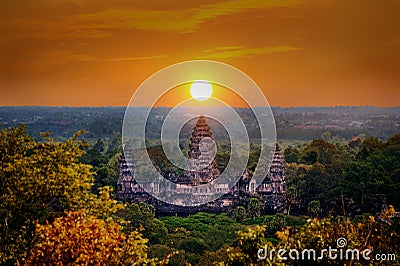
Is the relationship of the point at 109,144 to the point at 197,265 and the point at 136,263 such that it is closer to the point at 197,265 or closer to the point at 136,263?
the point at 197,265

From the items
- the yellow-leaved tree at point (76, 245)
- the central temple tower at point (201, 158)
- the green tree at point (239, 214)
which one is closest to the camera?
the yellow-leaved tree at point (76, 245)

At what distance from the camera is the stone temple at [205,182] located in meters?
42.5

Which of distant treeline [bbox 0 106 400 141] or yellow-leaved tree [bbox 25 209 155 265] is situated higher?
distant treeline [bbox 0 106 400 141]

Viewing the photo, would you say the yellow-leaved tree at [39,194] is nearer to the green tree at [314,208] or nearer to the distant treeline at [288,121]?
the green tree at [314,208]

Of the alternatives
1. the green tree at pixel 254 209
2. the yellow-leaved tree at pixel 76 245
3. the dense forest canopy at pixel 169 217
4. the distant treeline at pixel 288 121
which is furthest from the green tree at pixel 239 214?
the distant treeline at pixel 288 121

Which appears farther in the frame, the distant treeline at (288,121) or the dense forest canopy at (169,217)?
the distant treeline at (288,121)

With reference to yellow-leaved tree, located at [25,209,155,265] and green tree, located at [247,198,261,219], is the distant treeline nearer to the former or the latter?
green tree, located at [247,198,261,219]

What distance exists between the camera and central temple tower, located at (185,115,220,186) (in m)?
44.9

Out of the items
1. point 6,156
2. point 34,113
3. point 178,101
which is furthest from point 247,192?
point 34,113

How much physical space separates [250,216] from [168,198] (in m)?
7.23

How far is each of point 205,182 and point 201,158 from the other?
2.22m

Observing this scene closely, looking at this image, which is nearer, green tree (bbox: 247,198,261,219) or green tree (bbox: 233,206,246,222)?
green tree (bbox: 233,206,246,222)

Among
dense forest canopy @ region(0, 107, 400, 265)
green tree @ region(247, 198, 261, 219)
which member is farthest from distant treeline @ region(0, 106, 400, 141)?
green tree @ region(247, 198, 261, 219)

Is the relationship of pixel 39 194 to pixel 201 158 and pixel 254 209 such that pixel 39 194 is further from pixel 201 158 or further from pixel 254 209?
pixel 201 158
